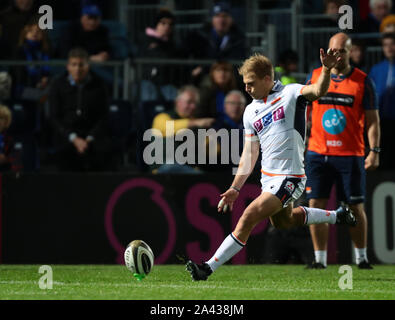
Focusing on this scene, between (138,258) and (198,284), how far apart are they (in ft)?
1.82

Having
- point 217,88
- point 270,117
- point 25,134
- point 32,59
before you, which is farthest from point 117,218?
point 270,117

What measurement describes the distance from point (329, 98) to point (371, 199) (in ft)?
6.28

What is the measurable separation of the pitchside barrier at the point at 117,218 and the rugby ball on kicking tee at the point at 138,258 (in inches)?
125

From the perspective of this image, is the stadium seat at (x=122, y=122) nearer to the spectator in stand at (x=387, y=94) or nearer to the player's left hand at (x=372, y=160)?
the spectator in stand at (x=387, y=94)

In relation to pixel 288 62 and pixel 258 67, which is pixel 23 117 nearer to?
pixel 288 62

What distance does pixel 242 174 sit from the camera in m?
8.10

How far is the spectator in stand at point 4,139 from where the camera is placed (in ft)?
37.9

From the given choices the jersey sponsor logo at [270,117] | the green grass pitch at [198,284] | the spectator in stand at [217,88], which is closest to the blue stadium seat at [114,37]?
the spectator in stand at [217,88]

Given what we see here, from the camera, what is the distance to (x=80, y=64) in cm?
1189

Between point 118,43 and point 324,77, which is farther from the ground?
point 118,43

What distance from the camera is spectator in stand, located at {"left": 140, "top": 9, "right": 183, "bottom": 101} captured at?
42.0ft

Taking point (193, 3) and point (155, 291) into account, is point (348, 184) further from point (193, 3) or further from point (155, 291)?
point (193, 3)

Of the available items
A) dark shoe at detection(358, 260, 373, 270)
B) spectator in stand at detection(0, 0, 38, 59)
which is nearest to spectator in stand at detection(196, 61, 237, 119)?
dark shoe at detection(358, 260, 373, 270)

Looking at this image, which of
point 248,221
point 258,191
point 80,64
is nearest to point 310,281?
point 248,221
